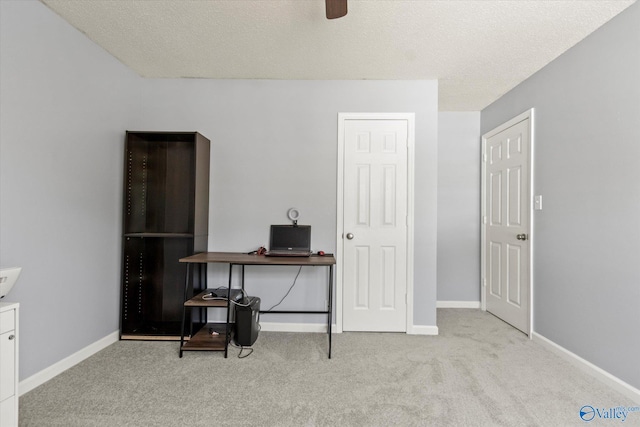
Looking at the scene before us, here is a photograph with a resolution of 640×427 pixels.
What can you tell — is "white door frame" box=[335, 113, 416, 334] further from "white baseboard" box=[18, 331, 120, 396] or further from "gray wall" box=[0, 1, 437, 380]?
"white baseboard" box=[18, 331, 120, 396]

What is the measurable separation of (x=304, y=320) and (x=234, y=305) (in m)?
0.77

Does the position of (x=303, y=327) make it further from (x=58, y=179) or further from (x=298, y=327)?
(x=58, y=179)

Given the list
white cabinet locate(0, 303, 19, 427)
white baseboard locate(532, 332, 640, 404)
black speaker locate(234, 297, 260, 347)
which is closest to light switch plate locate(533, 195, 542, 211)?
white baseboard locate(532, 332, 640, 404)

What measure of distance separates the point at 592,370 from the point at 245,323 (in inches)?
103

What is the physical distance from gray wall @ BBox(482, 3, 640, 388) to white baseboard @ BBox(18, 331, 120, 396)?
12.5 feet

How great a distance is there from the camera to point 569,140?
251 centimetres

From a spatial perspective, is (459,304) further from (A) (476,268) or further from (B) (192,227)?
(B) (192,227)

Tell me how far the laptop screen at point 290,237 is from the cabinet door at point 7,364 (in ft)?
6.08

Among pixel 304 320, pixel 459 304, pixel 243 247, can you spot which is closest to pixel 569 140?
pixel 459 304

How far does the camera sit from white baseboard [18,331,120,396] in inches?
78.6

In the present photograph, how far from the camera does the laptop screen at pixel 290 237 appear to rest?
3027 millimetres

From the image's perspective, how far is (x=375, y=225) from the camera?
3115 mm

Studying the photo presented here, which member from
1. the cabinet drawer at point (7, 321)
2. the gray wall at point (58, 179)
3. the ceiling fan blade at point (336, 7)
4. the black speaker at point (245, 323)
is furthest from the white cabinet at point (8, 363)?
the ceiling fan blade at point (336, 7)

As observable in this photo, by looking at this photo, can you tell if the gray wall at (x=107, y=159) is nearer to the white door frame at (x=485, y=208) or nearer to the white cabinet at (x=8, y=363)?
the white cabinet at (x=8, y=363)
